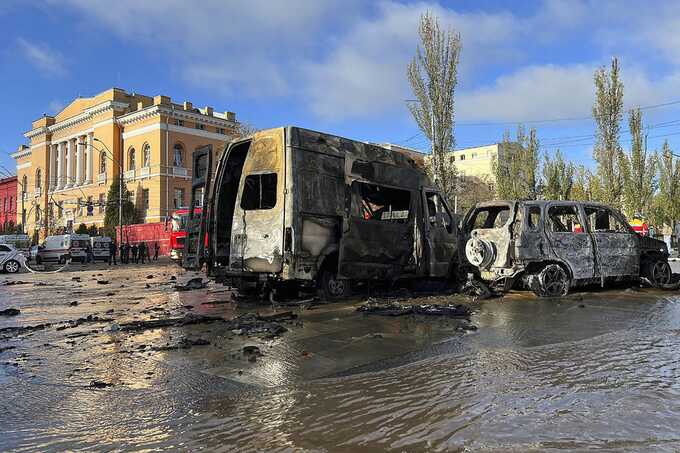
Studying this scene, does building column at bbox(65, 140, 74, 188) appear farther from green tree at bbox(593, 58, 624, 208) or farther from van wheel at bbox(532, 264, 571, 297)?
van wheel at bbox(532, 264, 571, 297)

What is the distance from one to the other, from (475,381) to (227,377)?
2.16 metres

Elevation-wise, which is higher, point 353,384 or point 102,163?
point 102,163

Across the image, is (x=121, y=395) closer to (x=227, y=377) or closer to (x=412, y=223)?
(x=227, y=377)

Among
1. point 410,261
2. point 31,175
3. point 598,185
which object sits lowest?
point 410,261

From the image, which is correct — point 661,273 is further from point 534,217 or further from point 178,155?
point 178,155

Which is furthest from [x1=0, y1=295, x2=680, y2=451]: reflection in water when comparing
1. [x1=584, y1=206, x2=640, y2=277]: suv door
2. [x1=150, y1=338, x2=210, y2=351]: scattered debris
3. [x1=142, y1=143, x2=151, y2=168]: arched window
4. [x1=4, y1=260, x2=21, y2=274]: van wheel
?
[x1=142, y1=143, x2=151, y2=168]: arched window

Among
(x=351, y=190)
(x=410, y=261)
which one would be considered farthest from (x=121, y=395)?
(x=410, y=261)

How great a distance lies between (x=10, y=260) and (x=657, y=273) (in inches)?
1048

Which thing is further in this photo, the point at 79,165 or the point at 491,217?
the point at 79,165

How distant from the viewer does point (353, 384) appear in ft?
14.5

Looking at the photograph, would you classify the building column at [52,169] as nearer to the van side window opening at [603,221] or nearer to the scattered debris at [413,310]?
the scattered debris at [413,310]

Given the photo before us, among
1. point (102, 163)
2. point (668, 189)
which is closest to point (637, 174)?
point (668, 189)

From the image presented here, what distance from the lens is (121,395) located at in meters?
4.20

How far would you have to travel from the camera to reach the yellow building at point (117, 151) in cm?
5478
